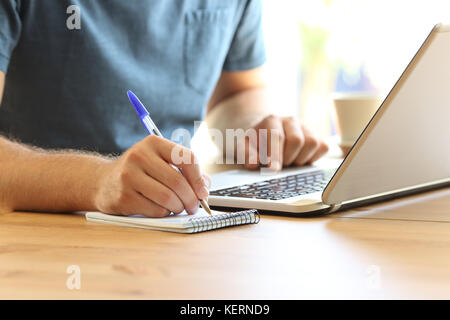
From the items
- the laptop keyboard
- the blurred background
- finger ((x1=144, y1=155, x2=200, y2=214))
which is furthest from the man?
the blurred background

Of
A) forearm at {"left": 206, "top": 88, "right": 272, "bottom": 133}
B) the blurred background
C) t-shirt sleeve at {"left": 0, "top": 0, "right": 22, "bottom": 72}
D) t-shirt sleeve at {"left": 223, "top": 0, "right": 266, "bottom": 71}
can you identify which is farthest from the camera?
the blurred background

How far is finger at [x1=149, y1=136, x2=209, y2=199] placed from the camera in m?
0.79

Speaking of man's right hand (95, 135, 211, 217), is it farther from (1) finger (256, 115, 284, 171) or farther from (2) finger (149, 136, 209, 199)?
(1) finger (256, 115, 284, 171)

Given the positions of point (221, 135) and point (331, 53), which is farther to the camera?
point (331, 53)

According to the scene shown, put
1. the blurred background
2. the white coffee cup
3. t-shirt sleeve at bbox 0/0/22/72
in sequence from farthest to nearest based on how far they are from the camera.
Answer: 1. the blurred background
2. the white coffee cup
3. t-shirt sleeve at bbox 0/0/22/72

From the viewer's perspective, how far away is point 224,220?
2.56 feet

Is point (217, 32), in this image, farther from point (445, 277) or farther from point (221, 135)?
point (445, 277)

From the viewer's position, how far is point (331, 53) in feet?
11.6

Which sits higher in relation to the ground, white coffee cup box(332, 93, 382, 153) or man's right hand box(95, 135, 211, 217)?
white coffee cup box(332, 93, 382, 153)

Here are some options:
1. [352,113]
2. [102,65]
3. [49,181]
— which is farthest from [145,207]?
[352,113]

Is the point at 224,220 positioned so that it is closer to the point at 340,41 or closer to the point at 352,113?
the point at 352,113
